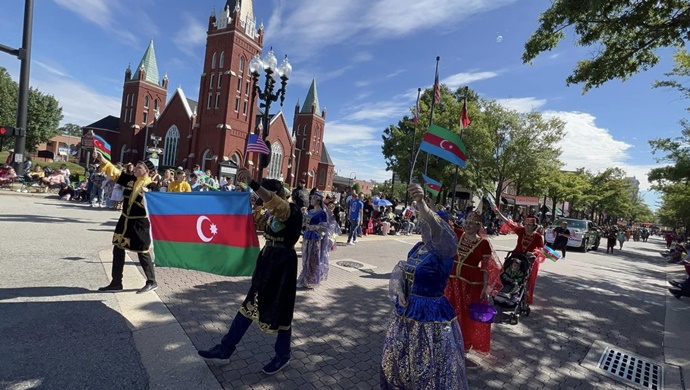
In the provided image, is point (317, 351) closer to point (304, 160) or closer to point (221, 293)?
point (221, 293)

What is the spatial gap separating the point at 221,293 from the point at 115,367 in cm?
258

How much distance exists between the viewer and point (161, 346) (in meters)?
3.87

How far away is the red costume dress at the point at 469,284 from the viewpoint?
4457mm

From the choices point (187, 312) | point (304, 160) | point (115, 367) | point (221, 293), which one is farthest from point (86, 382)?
point (304, 160)

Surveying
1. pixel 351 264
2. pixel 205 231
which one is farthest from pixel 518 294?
pixel 205 231

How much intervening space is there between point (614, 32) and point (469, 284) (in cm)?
777

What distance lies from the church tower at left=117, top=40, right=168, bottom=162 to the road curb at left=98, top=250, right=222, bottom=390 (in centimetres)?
5591

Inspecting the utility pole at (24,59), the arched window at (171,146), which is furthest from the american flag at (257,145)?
the arched window at (171,146)

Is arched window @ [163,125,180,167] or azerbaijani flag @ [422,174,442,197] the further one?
arched window @ [163,125,180,167]

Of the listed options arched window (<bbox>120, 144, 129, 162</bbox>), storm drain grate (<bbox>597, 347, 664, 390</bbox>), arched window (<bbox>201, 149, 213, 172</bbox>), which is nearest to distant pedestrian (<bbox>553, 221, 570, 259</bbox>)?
storm drain grate (<bbox>597, 347, 664, 390</bbox>)

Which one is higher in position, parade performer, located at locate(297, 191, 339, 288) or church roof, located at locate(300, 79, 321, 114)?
church roof, located at locate(300, 79, 321, 114)

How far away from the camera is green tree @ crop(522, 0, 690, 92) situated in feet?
23.8

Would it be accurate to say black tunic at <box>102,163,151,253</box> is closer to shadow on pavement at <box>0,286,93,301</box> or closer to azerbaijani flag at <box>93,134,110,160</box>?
shadow on pavement at <box>0,286,93,301</box>

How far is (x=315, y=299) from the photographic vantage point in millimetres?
6266
